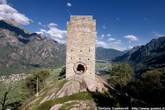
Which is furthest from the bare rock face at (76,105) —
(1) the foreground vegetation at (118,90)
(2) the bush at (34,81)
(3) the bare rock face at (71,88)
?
(2) the bush at (34,81)

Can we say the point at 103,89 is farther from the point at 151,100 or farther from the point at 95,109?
the point at 151,100

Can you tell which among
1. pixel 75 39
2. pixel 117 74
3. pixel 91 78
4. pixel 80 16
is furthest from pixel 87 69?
pixel 117 74

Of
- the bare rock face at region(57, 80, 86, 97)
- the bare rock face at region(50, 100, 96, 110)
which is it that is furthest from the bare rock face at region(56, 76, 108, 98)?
the bare rock face at region(50, 100, 96, 110)

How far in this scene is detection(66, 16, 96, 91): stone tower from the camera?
6838 cm

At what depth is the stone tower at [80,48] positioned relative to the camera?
68.4 m

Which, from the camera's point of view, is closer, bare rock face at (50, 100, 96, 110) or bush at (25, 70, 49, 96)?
bare rock face at (50, 100, 96, 110)

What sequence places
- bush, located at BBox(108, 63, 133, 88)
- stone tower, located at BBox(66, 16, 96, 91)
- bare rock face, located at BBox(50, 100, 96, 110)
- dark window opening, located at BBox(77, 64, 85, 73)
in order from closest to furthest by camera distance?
1. bare rock face, located at BBox(50, 100, 96, 110)
2. stone tower, located at BBox(66, 16, 96, 91)
3. dark window opening, located at BBox(77, 64, 85, 73)
4. bush, located at BBox(108, 63, 133, 88)

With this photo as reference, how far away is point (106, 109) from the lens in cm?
5097

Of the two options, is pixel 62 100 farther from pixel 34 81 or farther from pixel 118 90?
pixel 34 81

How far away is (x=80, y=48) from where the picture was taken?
6838 centimetres

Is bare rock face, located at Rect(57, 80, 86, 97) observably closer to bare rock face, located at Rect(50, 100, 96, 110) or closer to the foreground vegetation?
the foreground vegetation

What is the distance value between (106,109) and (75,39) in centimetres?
2320

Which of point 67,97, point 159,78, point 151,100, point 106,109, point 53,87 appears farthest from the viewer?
point 159,78

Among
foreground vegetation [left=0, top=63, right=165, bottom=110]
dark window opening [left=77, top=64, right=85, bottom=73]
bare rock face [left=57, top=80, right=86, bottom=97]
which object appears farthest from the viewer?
dark window opening [left=77, top=64, right=85, bottom=73]
